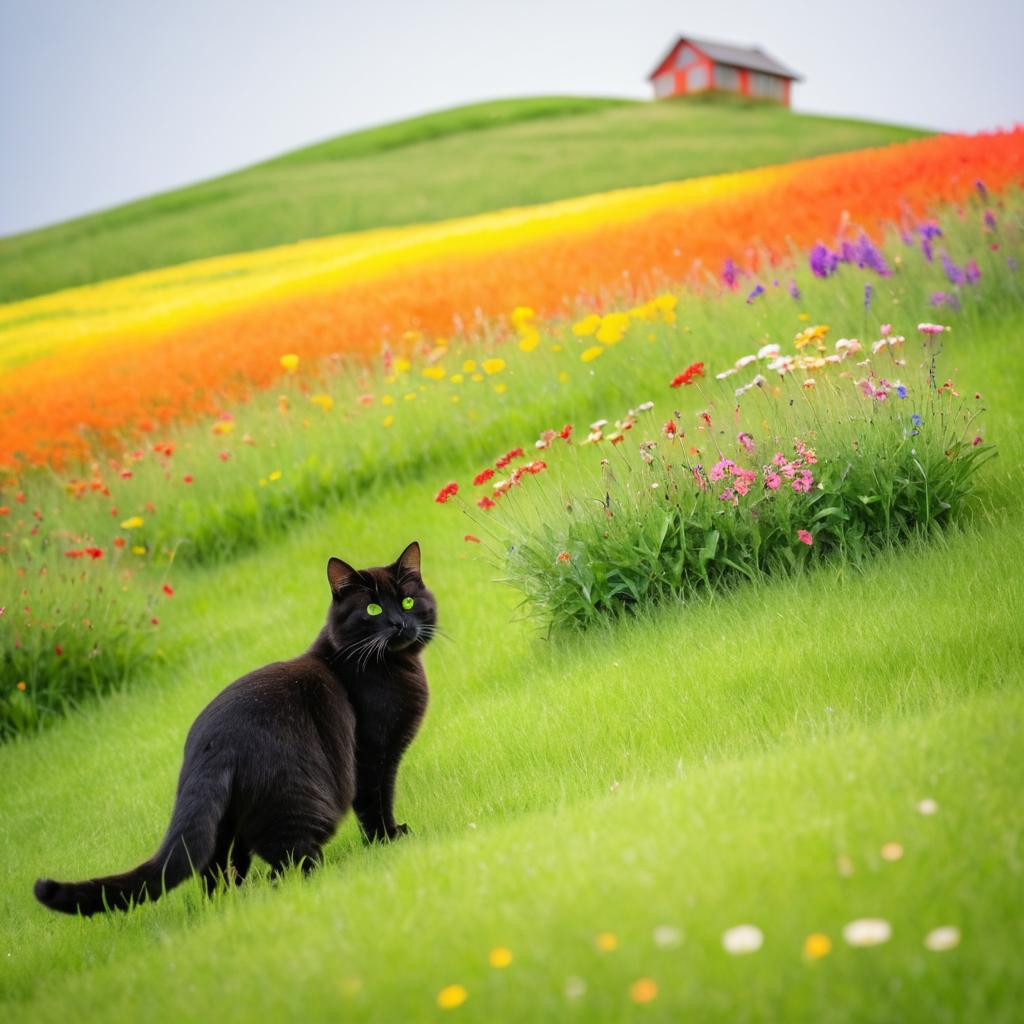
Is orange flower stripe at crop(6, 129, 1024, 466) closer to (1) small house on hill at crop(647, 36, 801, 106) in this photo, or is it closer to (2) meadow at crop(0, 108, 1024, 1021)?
(2) meadow at crop(0, 108, 1024, 1021)

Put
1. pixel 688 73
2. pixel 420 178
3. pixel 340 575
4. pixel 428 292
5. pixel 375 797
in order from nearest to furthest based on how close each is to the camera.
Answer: pixel 375 797 → pixel 340 575 → pixel 428 292 → pixel 420 178 → pixel 688 73

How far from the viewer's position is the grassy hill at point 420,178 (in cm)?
2427

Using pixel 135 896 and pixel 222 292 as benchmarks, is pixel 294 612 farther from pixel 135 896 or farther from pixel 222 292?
pixel 222 292

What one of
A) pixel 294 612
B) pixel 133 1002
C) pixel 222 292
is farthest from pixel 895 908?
pixel 222 292

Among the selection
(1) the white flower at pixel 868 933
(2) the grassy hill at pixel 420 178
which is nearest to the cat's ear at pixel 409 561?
(1) the white flower at pixel 868 933

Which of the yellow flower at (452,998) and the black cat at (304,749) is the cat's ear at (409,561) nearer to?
the black cat at (304,749)

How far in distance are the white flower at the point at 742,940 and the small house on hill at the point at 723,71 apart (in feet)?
126

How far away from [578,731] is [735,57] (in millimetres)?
38407

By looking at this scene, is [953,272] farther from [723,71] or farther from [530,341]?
[723,71]

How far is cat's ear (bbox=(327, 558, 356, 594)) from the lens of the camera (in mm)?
4027

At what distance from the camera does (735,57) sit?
37281mm

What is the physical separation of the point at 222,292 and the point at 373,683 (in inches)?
606

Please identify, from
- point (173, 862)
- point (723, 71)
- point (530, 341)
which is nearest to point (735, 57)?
point (723, 71)

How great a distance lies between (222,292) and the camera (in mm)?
17906
